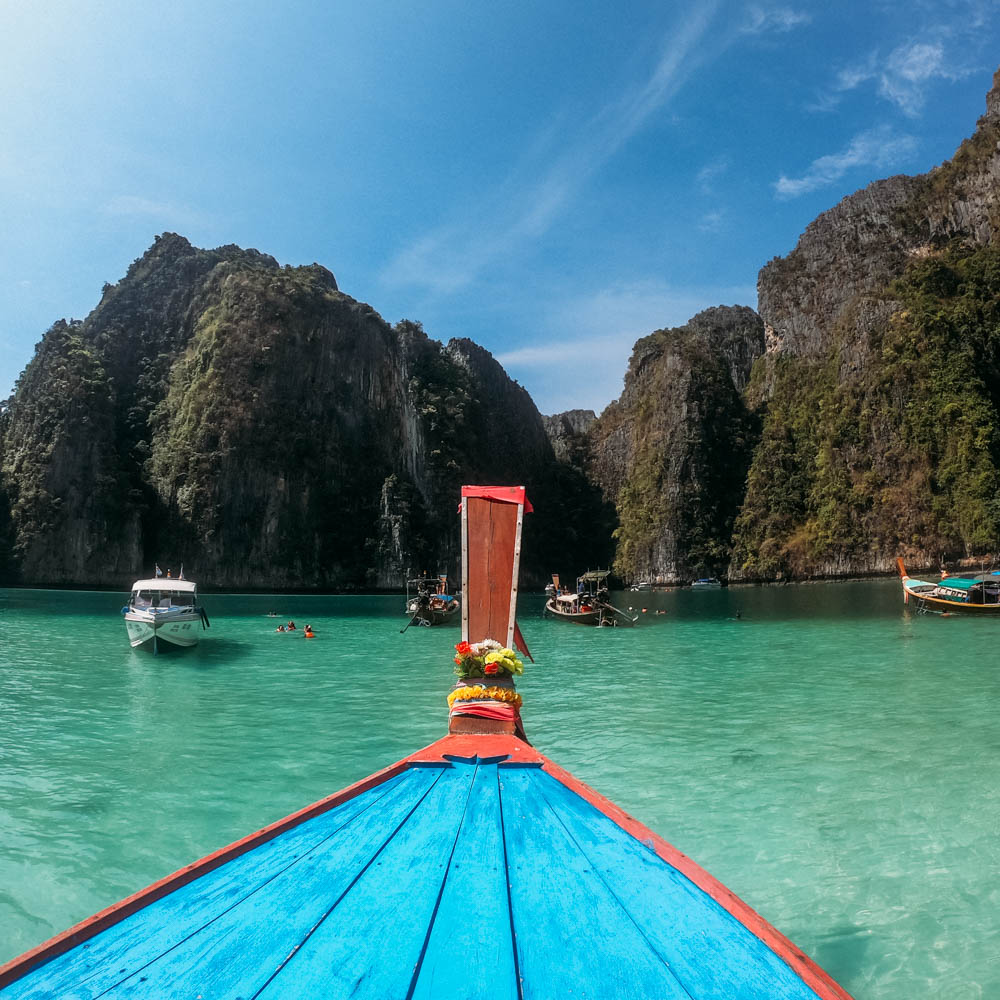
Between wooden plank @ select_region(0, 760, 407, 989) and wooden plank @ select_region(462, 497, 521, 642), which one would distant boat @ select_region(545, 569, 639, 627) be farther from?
wooden plank @ select_region(0, 760, 407, 989)

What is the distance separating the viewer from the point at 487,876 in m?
3.24

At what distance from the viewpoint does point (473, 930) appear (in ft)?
9.05

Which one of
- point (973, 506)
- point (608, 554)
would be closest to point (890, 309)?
point (973, 506)

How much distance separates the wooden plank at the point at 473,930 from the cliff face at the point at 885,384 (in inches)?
3332

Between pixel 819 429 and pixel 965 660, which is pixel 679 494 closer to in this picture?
pixel 819 429

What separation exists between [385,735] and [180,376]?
9800 cm

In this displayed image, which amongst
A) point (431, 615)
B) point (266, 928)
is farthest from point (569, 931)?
point (431, 615)

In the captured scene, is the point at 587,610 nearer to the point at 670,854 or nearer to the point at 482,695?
the point at 482,695

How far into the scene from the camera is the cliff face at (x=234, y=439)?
85188mm

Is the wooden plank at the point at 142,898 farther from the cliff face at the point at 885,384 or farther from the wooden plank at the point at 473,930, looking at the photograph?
the cliff face at the point at 885,384

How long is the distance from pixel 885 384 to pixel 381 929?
104 metres

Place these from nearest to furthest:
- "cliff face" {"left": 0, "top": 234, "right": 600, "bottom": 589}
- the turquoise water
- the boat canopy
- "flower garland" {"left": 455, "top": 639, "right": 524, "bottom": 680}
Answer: the turquoise water
"flower garland" {"left": 455, "top": 639, "right": 524, "bottom": 680}
the boat canopy
"cliff face" {"left": 0, "top": 234, "right": 600, "bottom": 589}

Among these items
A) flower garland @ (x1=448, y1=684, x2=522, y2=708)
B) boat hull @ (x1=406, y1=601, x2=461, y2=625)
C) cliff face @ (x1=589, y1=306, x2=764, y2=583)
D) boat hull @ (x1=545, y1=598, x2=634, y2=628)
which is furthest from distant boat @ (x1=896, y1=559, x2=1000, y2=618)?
cliff face @ (x1=589, y1=306, x2=764, y2=583)

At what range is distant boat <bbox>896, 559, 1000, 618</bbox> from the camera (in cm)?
3391
